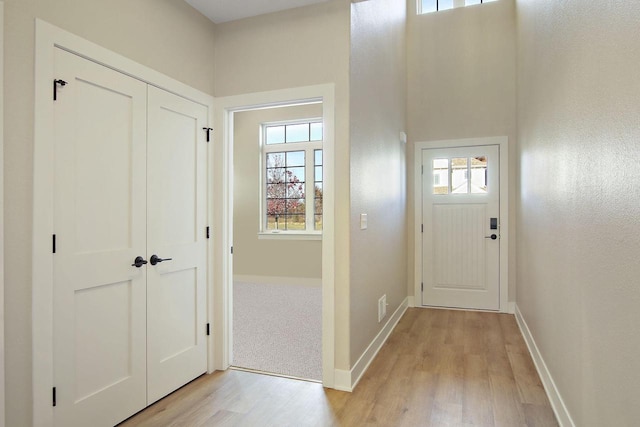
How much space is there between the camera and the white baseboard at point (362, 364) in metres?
2.69

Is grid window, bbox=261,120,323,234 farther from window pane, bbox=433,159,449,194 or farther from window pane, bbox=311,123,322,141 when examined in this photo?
window pane, bbox=433,159,449,194

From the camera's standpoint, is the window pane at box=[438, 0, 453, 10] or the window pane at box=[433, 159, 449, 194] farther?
the window pane at box=[438, 0, 453, 10]

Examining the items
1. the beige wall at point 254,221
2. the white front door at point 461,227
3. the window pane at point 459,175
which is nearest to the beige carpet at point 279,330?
the beige wall at point 254,221

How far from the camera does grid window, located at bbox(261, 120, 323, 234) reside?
6539 millimetres

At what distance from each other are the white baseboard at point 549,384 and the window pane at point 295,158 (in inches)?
160

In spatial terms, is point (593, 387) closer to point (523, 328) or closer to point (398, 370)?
point (398, 370)

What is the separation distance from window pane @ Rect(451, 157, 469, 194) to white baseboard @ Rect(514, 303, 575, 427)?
5.77ft

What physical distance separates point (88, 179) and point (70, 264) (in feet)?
1.42

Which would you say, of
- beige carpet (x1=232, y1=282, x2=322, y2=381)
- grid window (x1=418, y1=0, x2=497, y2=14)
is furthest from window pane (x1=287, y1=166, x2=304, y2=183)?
grid window (x1=418, y1=0, x2=497, y2=14)

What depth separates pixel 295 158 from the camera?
6.66 m

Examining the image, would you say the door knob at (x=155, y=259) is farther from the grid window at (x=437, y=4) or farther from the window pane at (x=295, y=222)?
the grid window at (x=437, y=4)

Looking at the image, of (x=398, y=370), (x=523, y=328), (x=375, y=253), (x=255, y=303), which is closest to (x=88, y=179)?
(x=375, y=253)

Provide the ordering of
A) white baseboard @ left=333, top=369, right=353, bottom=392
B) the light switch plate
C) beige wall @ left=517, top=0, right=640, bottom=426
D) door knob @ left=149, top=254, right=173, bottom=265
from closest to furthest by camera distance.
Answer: beige wall @ left=517, top=0, right=640, bottom=426, door knob @ left=149, top=254, right=173, bottom=265, white baseboard @ left=333, top=369, right=353, bottom=392, the light switch plate

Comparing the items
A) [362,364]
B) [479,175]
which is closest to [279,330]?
[362,364]
